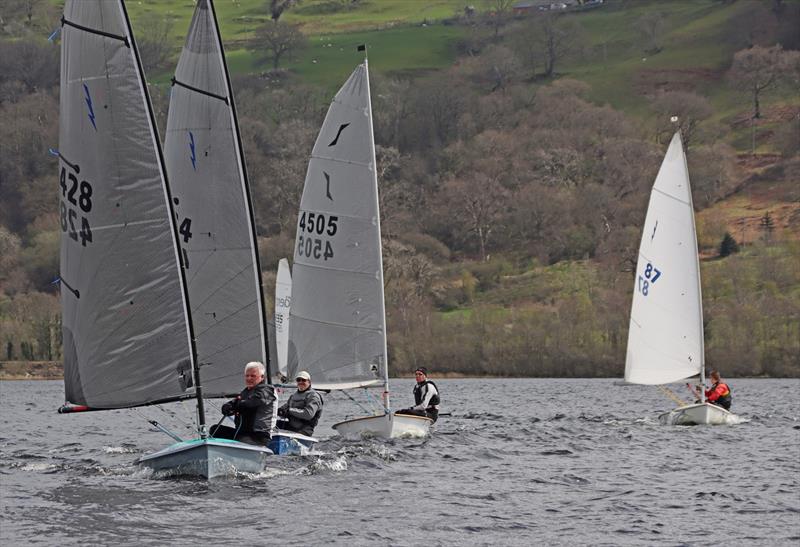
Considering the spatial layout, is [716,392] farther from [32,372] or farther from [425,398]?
[32,372]

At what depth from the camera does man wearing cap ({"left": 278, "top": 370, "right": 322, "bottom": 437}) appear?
2775 cm

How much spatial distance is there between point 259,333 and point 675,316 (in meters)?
17.3

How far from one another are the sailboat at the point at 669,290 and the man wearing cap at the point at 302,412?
15018mm

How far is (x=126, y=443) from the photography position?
34.3 m

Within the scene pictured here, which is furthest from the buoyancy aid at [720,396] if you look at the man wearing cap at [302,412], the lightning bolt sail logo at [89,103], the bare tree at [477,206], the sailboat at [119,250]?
the bare tree at [477,206]

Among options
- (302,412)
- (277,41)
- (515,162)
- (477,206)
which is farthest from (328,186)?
(277,41)

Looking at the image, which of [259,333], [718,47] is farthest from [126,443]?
[718,47]

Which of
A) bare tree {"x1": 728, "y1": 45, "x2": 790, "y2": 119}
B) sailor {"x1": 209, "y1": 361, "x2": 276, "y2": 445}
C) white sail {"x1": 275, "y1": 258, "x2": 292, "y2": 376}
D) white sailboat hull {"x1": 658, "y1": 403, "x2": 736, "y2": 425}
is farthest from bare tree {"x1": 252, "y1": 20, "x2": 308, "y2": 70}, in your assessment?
sailor {"x1": 209, "y1": 361, "x2": 276, "y2": 445}

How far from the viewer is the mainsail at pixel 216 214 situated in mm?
26594

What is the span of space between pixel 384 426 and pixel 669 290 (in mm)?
12361

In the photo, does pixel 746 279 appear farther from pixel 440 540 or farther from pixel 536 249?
pixel 440 540

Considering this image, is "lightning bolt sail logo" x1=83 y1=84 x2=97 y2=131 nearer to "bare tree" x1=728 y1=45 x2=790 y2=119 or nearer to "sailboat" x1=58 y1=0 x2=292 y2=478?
"sailboat" x1=58 y1=0 x2=292 y2=478

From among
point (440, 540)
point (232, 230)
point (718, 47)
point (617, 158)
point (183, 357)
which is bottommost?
point (440, 540)

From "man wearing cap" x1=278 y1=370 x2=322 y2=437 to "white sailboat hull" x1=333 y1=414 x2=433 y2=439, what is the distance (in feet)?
11.9
